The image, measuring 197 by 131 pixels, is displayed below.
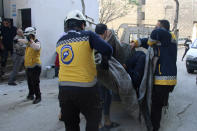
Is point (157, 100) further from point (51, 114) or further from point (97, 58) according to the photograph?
point (51, 114)

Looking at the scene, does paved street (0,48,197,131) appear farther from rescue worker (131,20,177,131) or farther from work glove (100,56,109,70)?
work glove (100,56,109,70)

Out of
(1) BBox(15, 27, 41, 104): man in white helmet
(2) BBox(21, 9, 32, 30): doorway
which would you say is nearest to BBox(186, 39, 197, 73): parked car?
(2) BBox(21, 9, 32, 30): doorway

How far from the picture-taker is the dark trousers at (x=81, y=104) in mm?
2631

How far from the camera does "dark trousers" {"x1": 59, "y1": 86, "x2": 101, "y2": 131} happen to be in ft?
8.63

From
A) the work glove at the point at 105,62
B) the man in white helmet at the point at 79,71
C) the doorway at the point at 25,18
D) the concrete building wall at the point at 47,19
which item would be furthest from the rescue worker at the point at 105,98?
the doorway at the point at 25,18

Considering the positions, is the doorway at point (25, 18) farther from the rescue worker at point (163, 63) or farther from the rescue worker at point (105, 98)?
the rescue worker at point (163, 63)

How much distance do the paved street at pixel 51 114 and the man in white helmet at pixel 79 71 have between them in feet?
5.34

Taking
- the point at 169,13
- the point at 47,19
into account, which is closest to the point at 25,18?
the point at 47,19

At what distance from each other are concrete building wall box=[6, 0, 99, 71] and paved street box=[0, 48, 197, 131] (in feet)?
8.52

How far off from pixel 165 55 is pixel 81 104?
A: 5.23 ft

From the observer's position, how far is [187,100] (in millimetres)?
6113

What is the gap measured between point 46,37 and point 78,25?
680 cm

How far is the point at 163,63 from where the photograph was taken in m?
3.62

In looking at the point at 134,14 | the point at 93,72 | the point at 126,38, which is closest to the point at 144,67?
the point at 93,72
